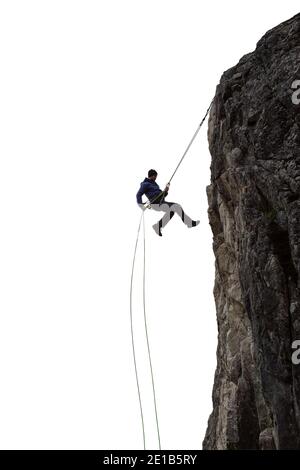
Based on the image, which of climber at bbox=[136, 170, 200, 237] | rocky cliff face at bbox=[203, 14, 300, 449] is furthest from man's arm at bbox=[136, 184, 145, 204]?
rocky cliff face at bbox=[203, 14, 300, 449]

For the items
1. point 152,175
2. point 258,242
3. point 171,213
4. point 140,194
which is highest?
point 152,175

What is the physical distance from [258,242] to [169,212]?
7789 mm

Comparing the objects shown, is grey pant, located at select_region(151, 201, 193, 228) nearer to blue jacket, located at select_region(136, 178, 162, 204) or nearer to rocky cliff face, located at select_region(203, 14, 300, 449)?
blue jacket, located at select_region(136, 178, 162, 204)

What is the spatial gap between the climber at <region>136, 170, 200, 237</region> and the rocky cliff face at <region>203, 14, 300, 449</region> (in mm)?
1416

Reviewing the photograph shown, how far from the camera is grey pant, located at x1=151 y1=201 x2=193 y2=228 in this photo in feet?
112

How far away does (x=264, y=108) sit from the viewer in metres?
28.5

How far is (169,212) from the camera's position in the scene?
3453 cm

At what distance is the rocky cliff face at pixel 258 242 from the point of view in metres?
25.9

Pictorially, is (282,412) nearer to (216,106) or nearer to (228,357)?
(228,357)

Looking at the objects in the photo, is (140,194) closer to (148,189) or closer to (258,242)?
(148,189)

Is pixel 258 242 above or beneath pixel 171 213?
beneath

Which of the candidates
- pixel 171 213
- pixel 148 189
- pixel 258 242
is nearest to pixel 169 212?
pixel 171 213

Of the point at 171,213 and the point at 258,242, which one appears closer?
the point at 258,242

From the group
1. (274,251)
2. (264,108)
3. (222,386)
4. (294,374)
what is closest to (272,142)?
(264,108)
